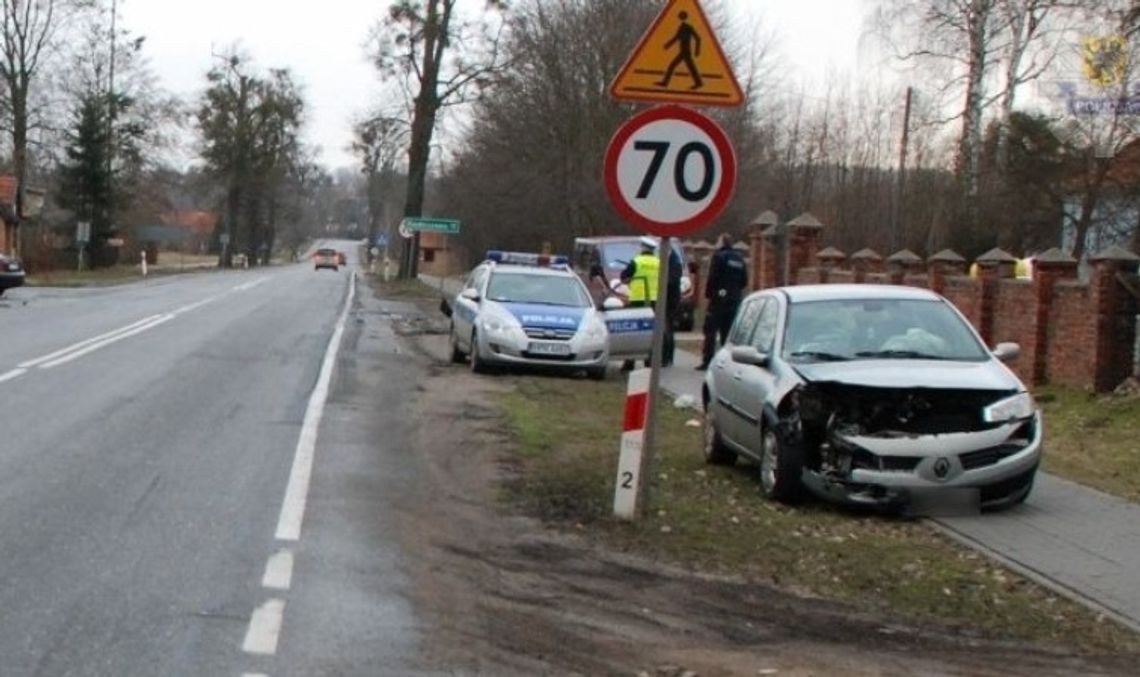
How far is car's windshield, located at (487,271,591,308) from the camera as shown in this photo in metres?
20.9

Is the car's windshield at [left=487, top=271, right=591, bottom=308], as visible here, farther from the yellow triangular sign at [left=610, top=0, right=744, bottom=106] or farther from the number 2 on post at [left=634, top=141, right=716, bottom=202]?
the yellow triangular sign at [left=610, top=0, right=744, bottom=106]

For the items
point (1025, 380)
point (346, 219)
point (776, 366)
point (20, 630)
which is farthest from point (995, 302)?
point (346, 219)

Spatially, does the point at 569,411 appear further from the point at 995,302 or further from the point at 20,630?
the point at 20,630

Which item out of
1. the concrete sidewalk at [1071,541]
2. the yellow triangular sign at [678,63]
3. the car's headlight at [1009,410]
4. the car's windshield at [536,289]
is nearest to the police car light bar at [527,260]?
the car's windshield at [536,289]

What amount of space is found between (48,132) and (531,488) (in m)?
64.3

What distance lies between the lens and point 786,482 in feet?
33.4

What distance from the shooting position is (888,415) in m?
9.82

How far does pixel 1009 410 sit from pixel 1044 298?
9.28 m

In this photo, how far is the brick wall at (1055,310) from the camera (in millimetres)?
17312

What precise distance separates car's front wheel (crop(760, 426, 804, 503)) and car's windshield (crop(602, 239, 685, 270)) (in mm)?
19355

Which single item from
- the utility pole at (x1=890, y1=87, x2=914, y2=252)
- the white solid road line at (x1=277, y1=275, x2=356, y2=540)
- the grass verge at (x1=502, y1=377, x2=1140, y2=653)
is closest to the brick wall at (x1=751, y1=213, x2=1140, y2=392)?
the grass verge at (x1=502, y1=377, x2=1140, y2=653)

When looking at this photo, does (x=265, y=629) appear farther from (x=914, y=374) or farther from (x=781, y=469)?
(x=914, y=374)

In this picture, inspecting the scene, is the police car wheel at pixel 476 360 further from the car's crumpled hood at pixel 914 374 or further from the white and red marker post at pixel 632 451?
the white and red marker post at pixel 632 451

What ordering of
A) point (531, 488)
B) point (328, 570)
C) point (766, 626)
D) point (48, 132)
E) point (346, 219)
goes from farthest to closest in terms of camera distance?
point (346, 219) < point (48, 132) < point (531, 488) < point (328, 570) < point (766, 626)
